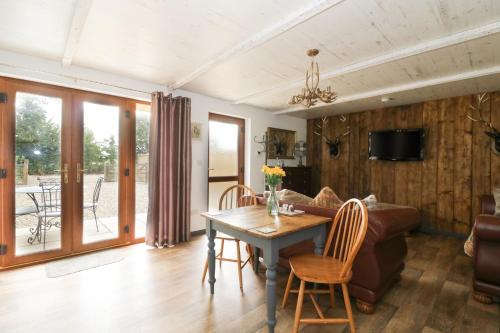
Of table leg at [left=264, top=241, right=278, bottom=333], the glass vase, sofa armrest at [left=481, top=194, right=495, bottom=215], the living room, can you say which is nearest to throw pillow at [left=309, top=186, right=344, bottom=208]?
the living room

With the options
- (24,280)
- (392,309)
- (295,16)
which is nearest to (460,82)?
(295,16)

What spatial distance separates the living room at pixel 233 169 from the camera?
6.45 ft

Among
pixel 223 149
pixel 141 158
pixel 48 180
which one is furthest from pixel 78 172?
pixel 223 149

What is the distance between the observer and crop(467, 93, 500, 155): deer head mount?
3.85 meters

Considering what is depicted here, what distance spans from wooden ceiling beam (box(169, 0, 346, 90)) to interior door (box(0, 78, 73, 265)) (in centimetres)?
192

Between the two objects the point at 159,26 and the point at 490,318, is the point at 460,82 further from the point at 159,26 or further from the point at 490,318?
the point at 159,26

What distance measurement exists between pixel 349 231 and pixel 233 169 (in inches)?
131

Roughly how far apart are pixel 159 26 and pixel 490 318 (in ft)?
12.1

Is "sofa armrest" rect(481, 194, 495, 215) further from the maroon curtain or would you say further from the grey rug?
the grey rug

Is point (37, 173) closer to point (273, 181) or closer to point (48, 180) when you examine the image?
point (48, 180)

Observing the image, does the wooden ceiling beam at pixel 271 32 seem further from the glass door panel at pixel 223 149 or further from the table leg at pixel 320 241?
the table leg at pixel 320 241

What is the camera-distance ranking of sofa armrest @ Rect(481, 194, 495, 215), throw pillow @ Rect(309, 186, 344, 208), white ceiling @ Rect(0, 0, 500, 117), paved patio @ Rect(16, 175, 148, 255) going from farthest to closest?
sofa armrest @ Rect(481, 194, 495, 215) < paved patio @ Rect(16, 175, 148, 255) < throw pillow @ Rect(309, 186, 344, 208) < white ceiling @ Rect(0, 0, 500, 117)

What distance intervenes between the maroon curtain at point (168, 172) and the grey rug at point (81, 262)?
0.52m

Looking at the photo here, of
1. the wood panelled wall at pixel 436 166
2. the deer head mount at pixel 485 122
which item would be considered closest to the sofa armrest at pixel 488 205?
the wood panelled wall at pixel 436 166
